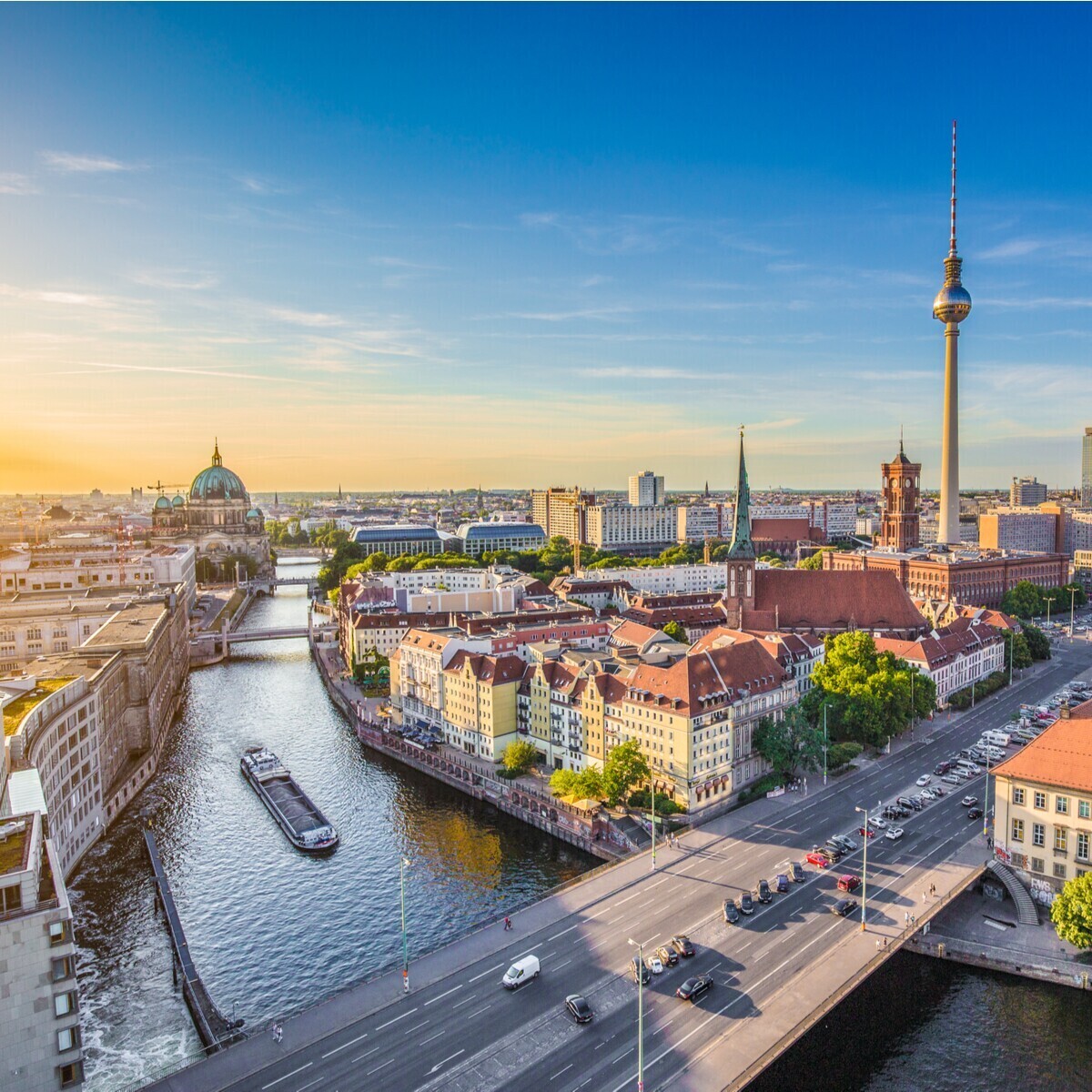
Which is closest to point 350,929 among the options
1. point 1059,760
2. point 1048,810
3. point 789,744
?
point 789,744

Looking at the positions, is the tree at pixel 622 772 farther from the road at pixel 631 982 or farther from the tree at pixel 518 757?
the tree at pixel 518 757

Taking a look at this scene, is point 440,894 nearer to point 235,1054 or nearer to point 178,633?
point 235,1054

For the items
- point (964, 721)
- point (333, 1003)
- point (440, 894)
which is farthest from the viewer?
point (964, 721)

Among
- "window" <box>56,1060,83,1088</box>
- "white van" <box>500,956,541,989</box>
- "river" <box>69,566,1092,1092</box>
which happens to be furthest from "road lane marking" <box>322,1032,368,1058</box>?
"window" <box>56,1060,83,1088</box>

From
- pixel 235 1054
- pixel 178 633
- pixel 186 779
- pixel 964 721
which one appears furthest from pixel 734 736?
pixel 178 633

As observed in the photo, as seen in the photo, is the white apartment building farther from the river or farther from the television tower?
the television tower

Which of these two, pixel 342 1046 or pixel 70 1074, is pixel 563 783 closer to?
pixel 342 1046

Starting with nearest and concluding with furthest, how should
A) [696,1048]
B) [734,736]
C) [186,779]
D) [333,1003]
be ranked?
[696,1048] → [333,1003] → [734,736] → [186,779]
